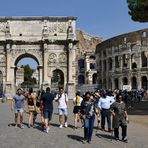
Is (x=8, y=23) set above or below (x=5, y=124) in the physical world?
above

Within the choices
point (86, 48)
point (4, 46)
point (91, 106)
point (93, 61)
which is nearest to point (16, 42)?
point (4, 46)

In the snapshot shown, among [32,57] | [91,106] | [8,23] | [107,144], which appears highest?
[8,23]

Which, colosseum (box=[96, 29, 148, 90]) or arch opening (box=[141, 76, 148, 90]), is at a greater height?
colosseum (box=[96, 29, 148, 90])

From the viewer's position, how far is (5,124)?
16.2 meters

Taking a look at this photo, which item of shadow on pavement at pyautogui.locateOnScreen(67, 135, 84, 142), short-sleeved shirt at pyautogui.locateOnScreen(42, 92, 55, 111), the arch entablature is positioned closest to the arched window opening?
the arch entablature

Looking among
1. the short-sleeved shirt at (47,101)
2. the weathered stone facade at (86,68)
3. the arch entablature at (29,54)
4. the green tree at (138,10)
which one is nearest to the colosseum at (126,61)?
the weathered stone facade at (86,68)

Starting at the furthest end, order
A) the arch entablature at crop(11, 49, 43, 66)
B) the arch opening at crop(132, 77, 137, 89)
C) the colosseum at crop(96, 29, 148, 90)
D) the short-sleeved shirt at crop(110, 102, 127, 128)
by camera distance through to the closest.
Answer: the arch opening at crop(132, 77, 137, 89) → the colosseum at crop(96, 29, 148, 90) → the arch entablature at crop(11, 49, 43, 66) → the short-sleeved shirt at crop(110, 102, 127, 128)

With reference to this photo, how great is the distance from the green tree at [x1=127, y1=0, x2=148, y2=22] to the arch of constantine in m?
15.5

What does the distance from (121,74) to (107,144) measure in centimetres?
5417

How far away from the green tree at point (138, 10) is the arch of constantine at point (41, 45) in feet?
50.9

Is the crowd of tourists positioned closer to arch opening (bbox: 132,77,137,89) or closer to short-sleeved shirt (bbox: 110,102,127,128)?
short-sleeved shirt (bbox: 110,102,127,128)

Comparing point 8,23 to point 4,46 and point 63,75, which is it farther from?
point 63,75

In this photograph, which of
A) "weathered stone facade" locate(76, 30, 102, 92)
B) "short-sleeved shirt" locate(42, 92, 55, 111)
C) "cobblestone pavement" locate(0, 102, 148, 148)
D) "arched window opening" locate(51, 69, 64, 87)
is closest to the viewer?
"cobblestone pavement" locate(0, 102, 148, 148)

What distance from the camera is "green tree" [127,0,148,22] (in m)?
24.8
